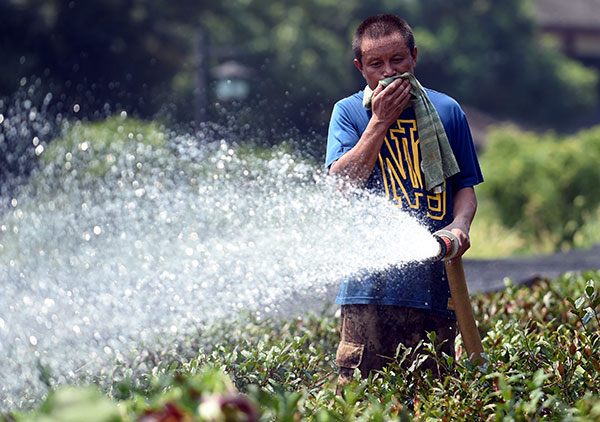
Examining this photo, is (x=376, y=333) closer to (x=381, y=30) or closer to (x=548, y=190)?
(x=381, y=30)

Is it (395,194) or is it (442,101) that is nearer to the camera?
(395,194)

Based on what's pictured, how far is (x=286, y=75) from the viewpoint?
2672 centimetres

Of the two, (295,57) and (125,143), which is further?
(295,57)

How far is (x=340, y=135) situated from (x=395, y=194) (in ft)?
0.99

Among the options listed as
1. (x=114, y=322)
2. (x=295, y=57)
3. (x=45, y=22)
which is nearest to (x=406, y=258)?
(x=114, y=322)

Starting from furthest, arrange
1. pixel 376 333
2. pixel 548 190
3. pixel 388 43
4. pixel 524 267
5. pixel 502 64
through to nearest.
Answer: pixel 502 64 → pixel 548 190 → pixel 524 267 → pixel 376 333 → pixel 388 43

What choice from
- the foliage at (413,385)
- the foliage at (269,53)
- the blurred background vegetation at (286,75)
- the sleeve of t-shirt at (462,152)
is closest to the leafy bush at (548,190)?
the blurred background vegetation at (286,75)

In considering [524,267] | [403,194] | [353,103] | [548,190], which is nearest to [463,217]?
[403,194]

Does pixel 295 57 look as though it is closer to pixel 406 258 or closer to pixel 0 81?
pixel 0 81

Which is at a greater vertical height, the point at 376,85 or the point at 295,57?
the point at 295,57

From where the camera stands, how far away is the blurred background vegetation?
12.2m

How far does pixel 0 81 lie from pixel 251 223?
1639 centimetres

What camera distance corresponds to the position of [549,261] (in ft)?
30.5

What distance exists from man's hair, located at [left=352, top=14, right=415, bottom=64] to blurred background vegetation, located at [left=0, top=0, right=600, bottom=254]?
1.23 meters
